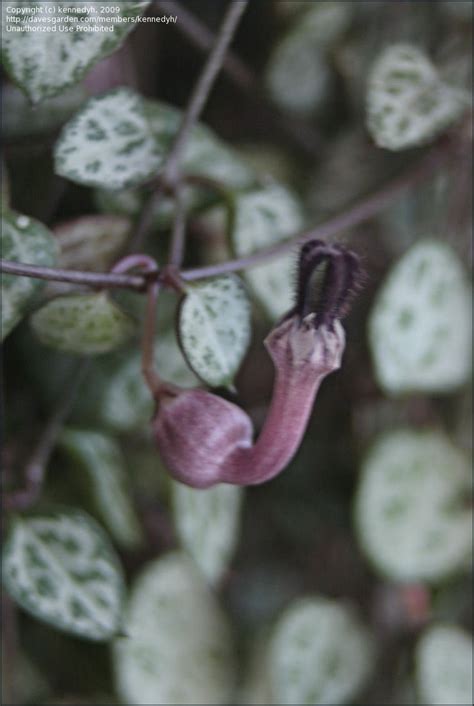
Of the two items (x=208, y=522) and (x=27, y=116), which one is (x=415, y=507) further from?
(x=27, y=116)

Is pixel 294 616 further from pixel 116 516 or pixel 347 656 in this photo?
pixel 116 516

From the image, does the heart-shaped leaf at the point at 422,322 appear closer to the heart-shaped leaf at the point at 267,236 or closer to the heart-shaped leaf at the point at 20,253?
the heart-shaped leaf at the point at 267,236

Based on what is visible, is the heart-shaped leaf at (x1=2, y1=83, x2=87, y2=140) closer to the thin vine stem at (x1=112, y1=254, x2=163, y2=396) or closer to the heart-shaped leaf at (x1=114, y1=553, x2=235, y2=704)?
the thin vine stem at (x1=112, y1=254, x2=163, y2=396)

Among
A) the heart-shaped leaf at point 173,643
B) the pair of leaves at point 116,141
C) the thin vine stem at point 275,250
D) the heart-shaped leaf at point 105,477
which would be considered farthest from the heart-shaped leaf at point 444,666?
the pair of leaves at point 116,141

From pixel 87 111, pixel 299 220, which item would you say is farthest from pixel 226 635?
pixel 87 111

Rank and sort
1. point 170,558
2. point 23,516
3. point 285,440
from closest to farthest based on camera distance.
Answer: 1. point 285,440
2. point 23,516
3. point 170,558

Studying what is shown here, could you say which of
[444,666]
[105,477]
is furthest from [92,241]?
[444,666]
